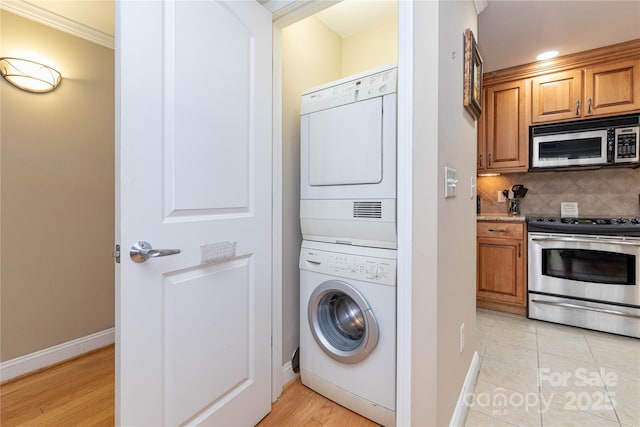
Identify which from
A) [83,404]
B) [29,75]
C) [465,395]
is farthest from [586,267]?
[29,75]

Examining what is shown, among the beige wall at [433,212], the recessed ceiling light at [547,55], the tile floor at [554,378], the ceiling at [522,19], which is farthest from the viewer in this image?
the recessed ceiling light at [547,55]

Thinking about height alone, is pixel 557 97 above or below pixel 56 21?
below

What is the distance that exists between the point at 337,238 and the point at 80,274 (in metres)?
1.88

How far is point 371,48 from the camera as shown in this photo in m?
2.13

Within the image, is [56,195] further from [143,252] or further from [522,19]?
[522,19]

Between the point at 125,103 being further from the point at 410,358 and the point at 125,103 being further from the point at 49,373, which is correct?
the point at 49,373

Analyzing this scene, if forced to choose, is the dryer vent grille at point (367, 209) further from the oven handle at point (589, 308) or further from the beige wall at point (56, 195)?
the oven handle at point (589, 308)

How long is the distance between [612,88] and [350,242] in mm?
2761

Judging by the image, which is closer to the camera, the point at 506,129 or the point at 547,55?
the point at 547,55

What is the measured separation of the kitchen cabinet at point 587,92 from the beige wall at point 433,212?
80.4 inches

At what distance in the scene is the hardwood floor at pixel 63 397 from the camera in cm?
145

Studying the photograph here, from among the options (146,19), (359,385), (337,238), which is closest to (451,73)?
(337,238)

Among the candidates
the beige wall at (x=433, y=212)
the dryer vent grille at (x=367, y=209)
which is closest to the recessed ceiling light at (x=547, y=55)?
the beige wall at (x=433, y=212)

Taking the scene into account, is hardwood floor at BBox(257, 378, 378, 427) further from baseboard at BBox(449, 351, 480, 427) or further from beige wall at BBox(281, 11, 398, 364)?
baseboard at BBox(449, 351, 480, 427)
